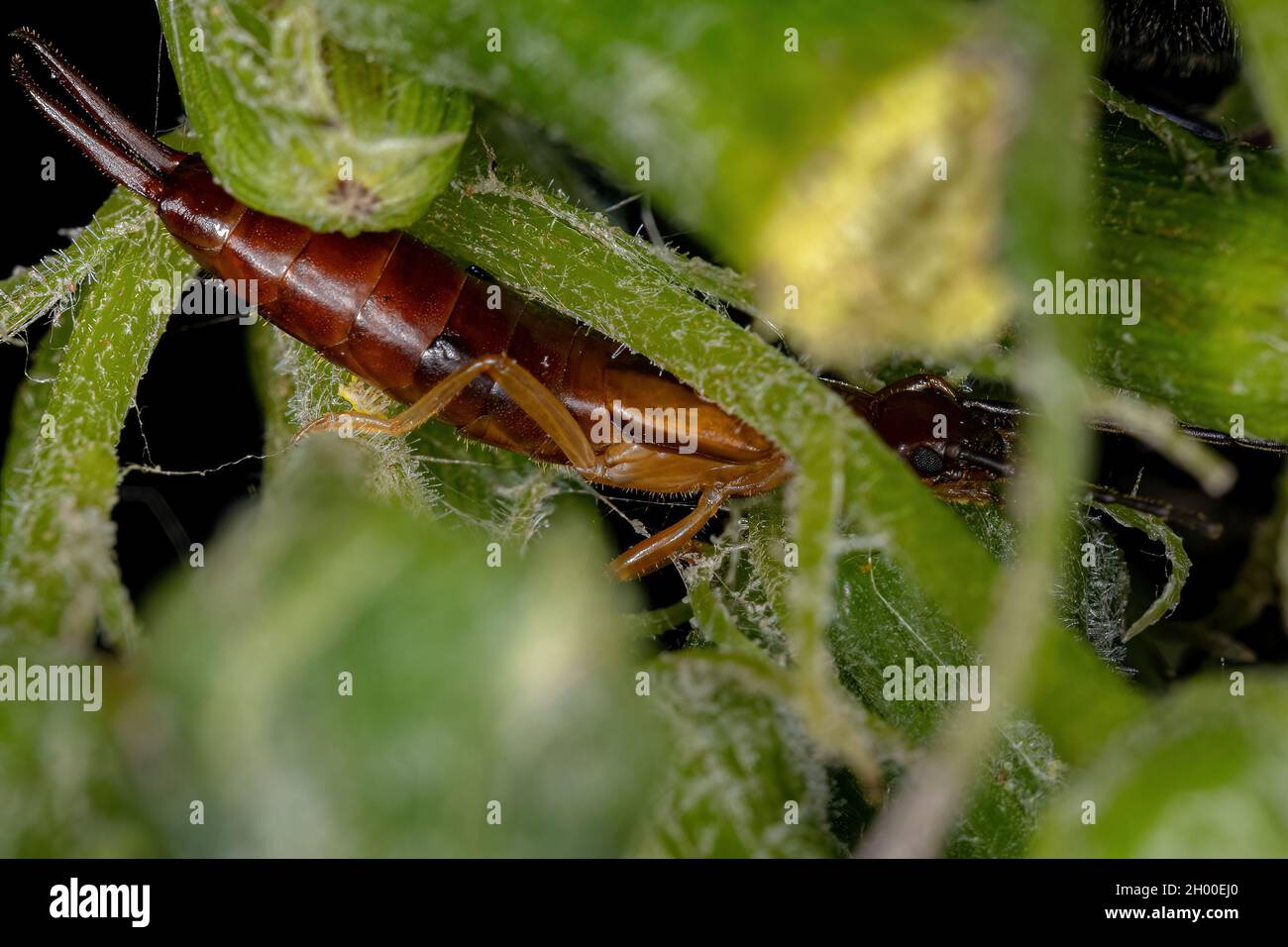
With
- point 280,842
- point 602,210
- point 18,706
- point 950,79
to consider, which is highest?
point 602,210

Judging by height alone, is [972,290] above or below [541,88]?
below

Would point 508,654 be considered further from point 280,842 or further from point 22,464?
point 22,464

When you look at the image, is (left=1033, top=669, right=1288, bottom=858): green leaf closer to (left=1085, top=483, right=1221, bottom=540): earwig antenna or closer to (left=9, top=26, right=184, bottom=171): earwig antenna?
(left=1085, top=483, right=1221, bottom=540): earwig antenna

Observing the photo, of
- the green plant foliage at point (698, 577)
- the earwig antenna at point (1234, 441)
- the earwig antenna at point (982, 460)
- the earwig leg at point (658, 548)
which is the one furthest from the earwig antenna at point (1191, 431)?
the earwig leg at point (658, 548)

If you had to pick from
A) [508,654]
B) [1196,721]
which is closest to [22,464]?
[508,654]

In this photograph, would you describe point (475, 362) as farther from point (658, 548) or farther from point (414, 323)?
point (658, 548)

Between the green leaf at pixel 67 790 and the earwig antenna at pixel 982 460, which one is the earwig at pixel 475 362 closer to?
the earwig antenna at pixel 982 460
